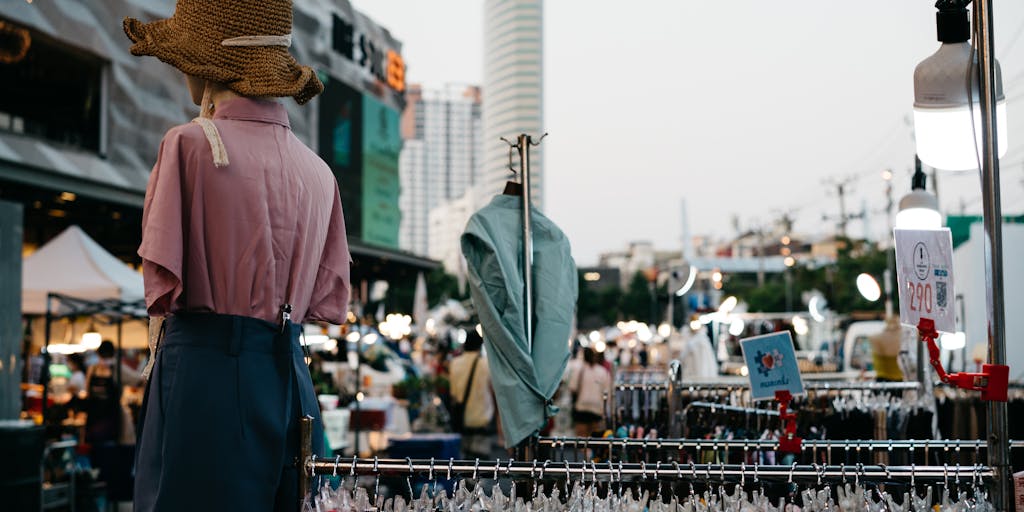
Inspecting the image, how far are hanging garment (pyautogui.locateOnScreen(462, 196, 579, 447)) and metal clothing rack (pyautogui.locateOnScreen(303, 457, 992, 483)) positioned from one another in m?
1.21

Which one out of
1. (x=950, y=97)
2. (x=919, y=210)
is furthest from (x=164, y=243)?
(x=919, y=210)

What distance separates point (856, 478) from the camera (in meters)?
2.11

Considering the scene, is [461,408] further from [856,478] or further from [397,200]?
[397,200]

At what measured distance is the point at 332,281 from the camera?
8.34ft

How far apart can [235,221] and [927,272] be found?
1.64 metres

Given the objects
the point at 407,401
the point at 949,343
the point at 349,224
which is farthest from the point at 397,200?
the point at 949,343

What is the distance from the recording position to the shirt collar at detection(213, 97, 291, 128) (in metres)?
2.39

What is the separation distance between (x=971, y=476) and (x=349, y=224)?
2385 centimetres

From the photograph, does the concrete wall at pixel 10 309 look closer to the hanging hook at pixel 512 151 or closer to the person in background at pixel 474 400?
the hanging hook at pixel 512 151

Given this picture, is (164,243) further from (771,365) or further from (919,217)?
(919,217)

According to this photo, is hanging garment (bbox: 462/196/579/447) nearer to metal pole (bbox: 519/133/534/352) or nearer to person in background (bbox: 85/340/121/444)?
metal pole (bbox: 519/133/534/352)

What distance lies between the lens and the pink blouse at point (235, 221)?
2.17 m

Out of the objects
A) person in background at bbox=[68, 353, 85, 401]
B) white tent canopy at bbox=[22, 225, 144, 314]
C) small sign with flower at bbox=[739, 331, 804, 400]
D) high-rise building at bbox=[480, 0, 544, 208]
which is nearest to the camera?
small sign with flower at bbox=[739, 331, 804, 400]

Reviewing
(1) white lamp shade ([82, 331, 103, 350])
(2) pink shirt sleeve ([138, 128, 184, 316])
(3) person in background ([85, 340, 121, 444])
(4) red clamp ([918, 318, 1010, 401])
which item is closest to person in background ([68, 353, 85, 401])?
(1) white lamp shade ([82, 331, 103, 350])
